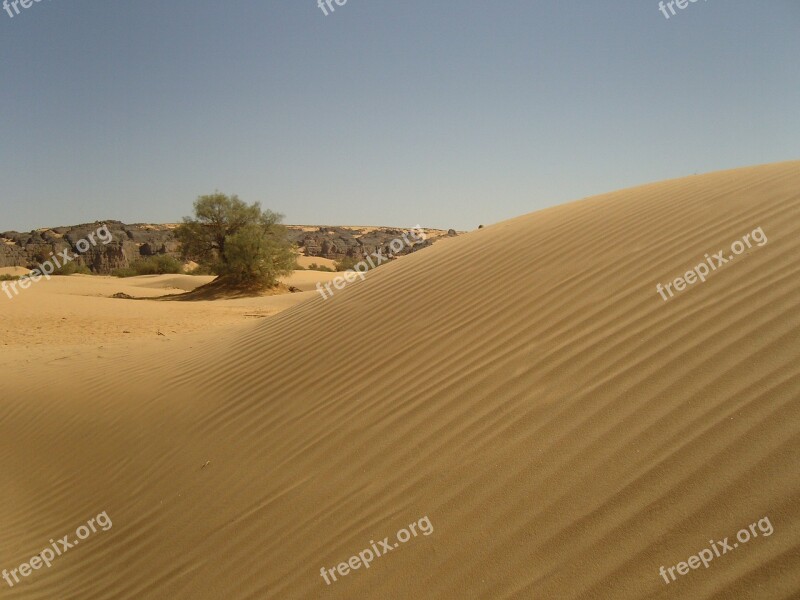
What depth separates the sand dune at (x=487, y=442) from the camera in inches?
78.7

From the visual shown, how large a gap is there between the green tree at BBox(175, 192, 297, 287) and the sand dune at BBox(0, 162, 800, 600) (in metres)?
17.7

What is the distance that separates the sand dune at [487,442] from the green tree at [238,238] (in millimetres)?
17704

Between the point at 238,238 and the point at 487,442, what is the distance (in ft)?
70.1

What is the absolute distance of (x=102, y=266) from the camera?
114 ft

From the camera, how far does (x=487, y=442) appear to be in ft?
8.80

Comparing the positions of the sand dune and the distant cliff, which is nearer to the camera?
the sand dune

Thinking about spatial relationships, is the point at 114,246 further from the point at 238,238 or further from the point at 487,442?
the point at 487,442

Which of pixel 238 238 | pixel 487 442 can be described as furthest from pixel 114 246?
pixel 487 442

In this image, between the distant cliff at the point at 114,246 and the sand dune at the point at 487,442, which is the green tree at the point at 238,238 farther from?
the sand dune at the point at 487,442

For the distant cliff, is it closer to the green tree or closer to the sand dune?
the green tree

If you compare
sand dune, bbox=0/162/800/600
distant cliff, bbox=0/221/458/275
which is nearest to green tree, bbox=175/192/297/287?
distant cliff, bbox=0/221/458/275

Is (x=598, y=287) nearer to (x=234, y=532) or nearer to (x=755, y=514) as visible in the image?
(x=755, y=514)

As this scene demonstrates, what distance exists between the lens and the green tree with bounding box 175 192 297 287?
22688 mm

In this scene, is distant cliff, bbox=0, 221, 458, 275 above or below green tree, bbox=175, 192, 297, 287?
above
